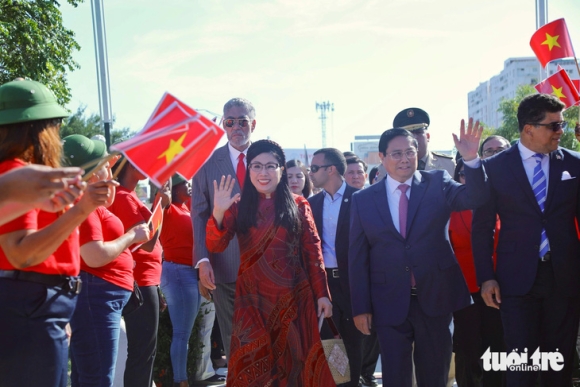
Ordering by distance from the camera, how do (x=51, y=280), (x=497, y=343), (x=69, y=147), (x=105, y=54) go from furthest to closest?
(x=105, y=54) < (x=497, y=343) < (x=69, y=147) < (x=51, y=280)

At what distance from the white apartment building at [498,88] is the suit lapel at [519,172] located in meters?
127

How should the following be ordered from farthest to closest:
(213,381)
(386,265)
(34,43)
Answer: (34,43) < (213,381) < (386,265)

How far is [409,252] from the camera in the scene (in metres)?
4.71

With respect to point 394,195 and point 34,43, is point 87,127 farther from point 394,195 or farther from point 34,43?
point 394,195

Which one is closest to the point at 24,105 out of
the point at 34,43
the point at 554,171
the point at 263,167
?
the point at 263,167

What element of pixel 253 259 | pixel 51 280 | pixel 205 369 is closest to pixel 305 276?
pixel 253 259

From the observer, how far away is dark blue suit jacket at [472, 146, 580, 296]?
181 inches

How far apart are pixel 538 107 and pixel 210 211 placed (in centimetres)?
282

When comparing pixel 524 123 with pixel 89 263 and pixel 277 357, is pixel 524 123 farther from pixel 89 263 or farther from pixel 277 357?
pixel 89 263

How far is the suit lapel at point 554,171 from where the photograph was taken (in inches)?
183

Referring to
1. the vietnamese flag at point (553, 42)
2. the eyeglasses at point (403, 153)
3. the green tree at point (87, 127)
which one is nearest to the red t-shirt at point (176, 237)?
the eyeglasses at point (403, 153)

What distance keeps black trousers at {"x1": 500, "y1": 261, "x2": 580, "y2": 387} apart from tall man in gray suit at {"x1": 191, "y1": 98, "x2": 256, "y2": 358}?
2.31m

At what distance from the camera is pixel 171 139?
2691mm

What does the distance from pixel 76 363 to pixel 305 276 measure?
185cm
